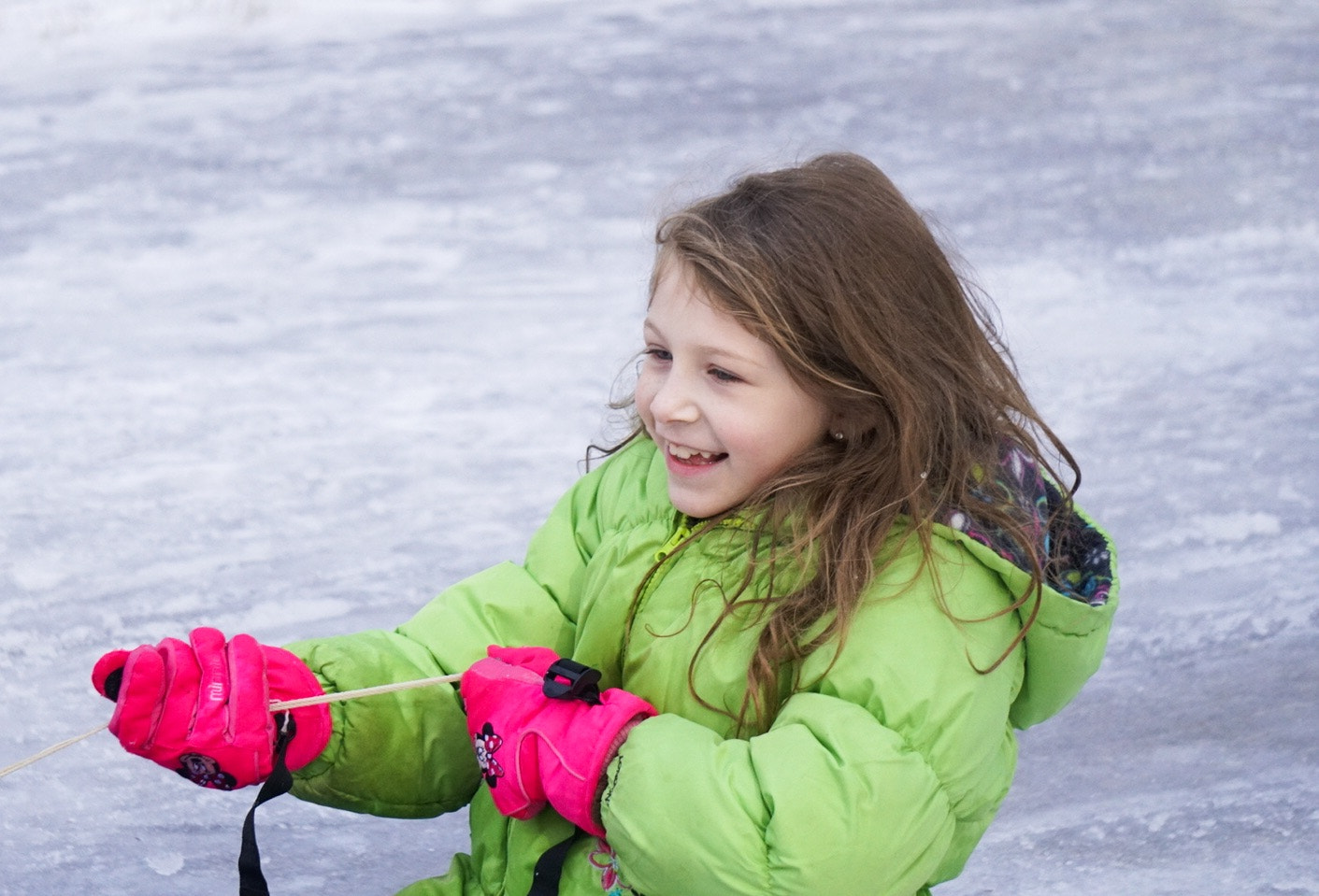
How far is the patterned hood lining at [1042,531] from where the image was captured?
141 centimetres

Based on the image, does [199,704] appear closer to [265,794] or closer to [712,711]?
[265,794]

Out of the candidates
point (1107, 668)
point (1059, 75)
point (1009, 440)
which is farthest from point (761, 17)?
point (1009, 440)

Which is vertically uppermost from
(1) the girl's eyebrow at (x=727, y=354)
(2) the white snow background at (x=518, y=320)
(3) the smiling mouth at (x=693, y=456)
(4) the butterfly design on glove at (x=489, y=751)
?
(1) the girl's eyebrow at (x=727, y=354)

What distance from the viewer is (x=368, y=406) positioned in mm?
3240

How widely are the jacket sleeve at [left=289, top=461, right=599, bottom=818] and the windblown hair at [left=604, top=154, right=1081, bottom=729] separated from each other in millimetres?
238

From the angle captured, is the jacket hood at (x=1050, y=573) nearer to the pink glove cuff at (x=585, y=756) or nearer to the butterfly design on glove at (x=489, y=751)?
the pink glove cuff at (x=585, y=756)

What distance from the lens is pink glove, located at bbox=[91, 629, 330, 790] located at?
1.37 m

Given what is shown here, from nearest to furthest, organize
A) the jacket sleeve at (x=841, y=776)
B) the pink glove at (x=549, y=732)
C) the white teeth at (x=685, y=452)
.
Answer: the jacket sleeve at (x=841, y=776)
the pink glove at (x=549, y=732)
the white teeth at (x=685, y=452)

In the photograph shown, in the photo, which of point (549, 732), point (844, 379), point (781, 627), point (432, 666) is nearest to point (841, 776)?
point (781, 627)

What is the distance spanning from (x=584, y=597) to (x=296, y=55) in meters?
4.34

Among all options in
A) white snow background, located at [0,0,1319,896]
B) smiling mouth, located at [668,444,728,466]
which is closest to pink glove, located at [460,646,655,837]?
smiling mouth, located at [668,444,728,466]

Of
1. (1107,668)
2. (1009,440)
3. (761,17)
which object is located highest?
(1009,440)

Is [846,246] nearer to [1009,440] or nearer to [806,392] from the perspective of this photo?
[806,392]

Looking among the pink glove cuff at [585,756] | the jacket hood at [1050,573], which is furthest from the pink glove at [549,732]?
the jacket hood at [1050,573]
